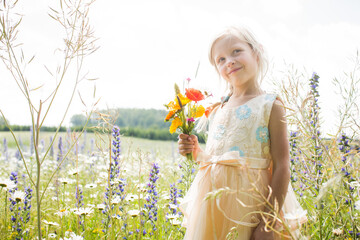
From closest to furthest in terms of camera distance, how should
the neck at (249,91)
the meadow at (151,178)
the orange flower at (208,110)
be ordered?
the meadow at (151,178), the neck at (249,91), the orange flower at (208,110)

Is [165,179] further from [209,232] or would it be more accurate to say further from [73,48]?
[73,48]

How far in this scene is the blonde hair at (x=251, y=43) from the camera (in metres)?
1.75

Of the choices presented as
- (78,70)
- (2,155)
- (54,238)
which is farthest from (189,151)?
(2,155)

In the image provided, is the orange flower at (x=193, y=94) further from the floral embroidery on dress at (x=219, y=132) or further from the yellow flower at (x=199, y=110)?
the floral embroidery on dress at (x=219, y=132)

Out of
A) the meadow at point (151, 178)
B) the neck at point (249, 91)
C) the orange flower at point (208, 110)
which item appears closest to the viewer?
the meadow at point (151, 178)

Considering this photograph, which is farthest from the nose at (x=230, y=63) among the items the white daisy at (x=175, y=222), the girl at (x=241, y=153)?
the white daisy at (x=175, y=222)

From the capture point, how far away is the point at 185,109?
1538mm

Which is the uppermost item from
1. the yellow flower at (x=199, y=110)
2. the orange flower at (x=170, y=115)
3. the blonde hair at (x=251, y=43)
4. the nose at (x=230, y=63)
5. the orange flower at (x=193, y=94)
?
the blonde hair at (x=251, y=43)

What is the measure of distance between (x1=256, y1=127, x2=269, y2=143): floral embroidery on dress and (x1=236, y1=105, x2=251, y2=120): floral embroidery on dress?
0.38 feet

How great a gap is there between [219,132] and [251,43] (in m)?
0.59

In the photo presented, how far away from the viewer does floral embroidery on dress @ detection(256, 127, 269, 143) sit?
1.59m

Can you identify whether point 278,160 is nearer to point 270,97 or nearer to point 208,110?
point 270,97

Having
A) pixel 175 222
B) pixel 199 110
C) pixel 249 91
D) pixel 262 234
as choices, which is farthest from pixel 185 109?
pixel 175 222

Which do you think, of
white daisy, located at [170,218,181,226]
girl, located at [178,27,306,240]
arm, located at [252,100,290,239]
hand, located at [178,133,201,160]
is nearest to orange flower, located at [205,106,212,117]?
girl, located at [178,27,306,240]
